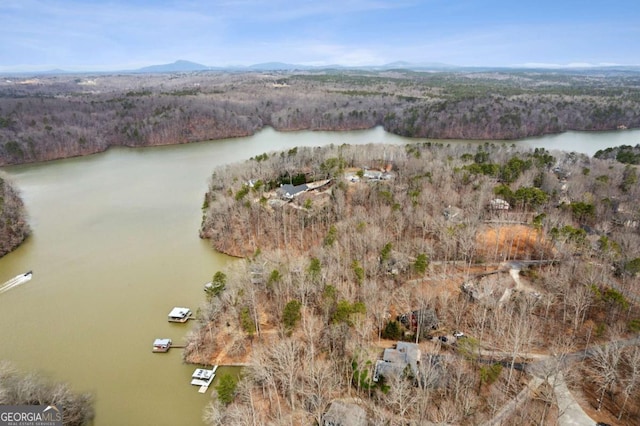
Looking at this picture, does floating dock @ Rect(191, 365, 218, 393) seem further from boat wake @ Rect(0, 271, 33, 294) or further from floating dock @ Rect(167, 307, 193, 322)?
boat wake @ Rect(0, 271, 33, 294)

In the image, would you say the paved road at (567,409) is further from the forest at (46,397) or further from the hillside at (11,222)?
the hillside at (11,222)

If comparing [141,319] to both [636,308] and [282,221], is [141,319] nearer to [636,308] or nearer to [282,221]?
[282,221]

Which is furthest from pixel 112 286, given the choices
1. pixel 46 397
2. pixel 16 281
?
pixel 46 397

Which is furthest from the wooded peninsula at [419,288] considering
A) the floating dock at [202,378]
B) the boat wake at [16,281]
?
the boat wake at [16,281]

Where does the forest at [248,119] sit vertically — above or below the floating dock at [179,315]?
above

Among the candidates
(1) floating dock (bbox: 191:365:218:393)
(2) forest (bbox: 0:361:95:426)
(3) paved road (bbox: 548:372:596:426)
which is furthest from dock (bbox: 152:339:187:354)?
(3) paved road (bbox: 548:372:596:426)

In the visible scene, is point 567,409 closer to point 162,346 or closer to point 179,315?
point 162,346
